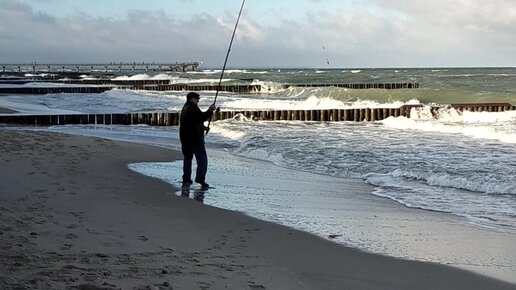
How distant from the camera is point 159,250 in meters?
5.26

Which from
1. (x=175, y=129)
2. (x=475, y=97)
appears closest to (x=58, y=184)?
(x=175, y=129)

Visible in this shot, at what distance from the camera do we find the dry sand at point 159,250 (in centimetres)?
435

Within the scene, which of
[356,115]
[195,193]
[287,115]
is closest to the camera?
[195,193]

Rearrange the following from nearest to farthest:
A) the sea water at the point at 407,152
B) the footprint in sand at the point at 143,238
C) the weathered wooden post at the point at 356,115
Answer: the footprint in sand at the point at 143,238, the sea water at the point at 407,152, the weathered wooden post at the point at 356,115

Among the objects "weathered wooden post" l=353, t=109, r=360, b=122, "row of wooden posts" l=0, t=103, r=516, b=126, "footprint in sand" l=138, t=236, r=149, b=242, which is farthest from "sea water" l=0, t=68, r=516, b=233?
"footprint in sand" l=138, t=236, r=149, b=242

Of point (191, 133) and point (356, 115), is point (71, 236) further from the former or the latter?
point (356, 115)

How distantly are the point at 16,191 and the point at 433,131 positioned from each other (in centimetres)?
1420

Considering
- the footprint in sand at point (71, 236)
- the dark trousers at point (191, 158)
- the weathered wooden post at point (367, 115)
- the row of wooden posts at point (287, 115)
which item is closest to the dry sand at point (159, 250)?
the footprint in sand at point (71, 236)

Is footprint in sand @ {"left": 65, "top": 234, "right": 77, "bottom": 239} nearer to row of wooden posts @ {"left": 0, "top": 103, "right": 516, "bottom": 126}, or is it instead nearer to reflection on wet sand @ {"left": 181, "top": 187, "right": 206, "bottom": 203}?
reflection on wet sand @ {"left": 181, "top": 187, "right": 206, "bottom": 203}

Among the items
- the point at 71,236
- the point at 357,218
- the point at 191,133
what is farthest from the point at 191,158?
the point at 71,236

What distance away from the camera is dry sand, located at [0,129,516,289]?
171 inches

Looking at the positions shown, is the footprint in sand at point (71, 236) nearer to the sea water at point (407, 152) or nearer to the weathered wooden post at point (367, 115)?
the sea water at point (407, 152)

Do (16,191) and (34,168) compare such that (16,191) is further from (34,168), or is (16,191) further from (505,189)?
(505,189)

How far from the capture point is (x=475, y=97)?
3712 centimetres
